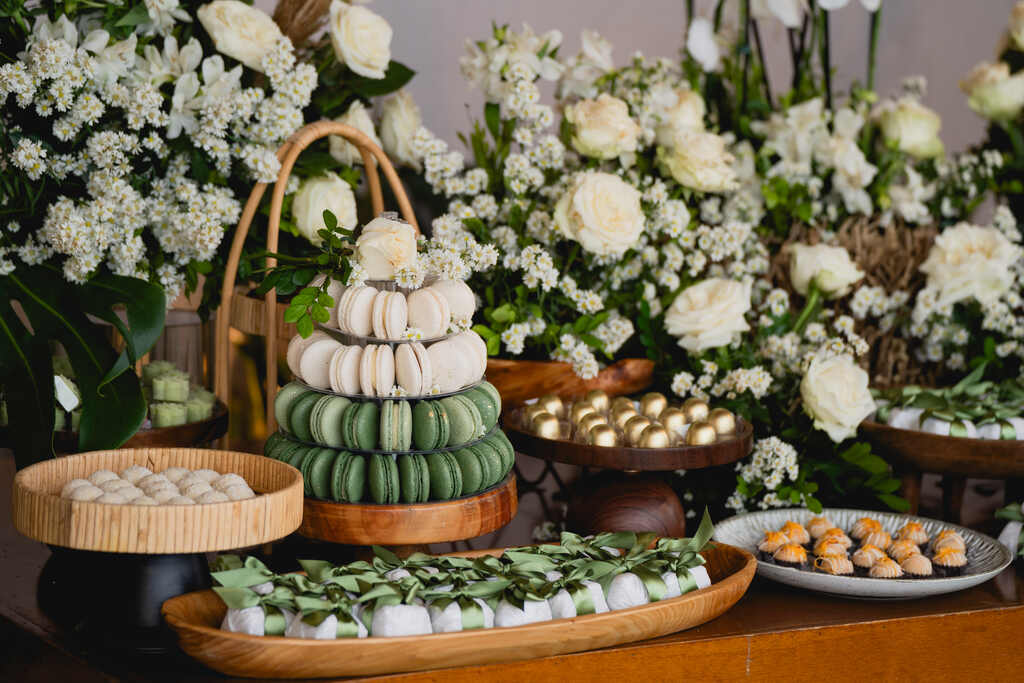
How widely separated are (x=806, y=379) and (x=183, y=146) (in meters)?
0.81

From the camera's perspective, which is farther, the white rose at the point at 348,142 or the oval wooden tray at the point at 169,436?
the white rose at the point at 348,142

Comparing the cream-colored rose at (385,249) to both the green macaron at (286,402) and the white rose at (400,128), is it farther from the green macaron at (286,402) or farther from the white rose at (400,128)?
the white rose at (400,128)

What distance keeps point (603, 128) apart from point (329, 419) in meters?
0.62

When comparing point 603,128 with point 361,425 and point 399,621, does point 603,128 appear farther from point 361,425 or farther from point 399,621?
point 399,621

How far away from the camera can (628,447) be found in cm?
111

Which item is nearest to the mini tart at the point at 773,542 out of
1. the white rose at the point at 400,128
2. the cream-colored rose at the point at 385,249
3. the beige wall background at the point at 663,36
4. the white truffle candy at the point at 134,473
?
the cream-colored rose at the point at 385,249

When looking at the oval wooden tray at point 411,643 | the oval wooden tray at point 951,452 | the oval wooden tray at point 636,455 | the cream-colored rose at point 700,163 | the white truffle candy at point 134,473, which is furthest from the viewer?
the cream-colored rose at point 700,163

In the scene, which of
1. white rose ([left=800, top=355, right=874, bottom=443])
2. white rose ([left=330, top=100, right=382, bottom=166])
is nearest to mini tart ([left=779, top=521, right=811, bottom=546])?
white rose ([left=800, top=355, right=874, bottom=443])

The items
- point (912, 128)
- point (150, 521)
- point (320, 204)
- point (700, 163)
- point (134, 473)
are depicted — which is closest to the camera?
point (150, 521)

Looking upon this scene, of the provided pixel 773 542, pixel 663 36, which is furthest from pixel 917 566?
pixel 663 36

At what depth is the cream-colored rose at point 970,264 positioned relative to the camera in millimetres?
1553

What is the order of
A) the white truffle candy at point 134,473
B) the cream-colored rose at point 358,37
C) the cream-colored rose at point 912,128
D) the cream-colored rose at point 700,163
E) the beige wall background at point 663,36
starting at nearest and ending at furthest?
the white truffle candy at point 134,473
the cream-colored rose at point 358,37
the cream-colored rose at point 700,163
the cream-colored rose at point 912,128
the beige wall background at point 663,36

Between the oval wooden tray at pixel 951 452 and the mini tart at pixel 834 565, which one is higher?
the oval wooden tray at pixel 951 452

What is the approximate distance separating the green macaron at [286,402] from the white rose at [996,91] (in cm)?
130
